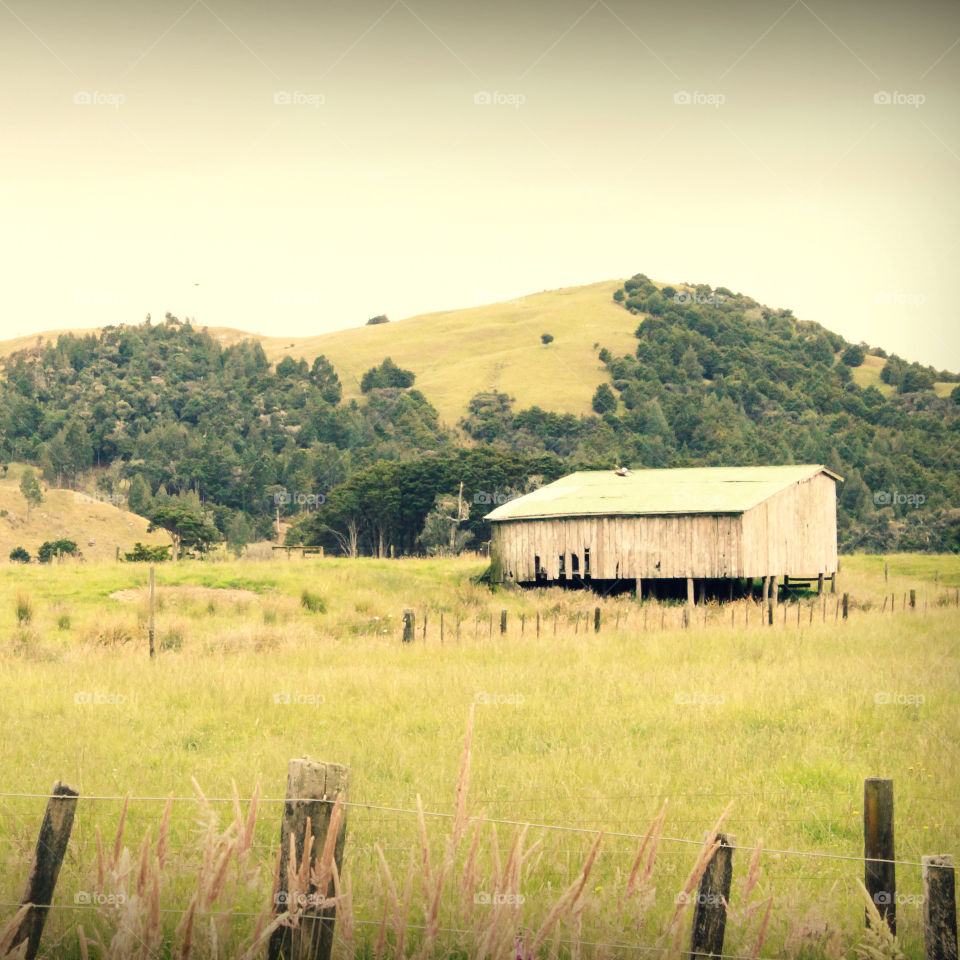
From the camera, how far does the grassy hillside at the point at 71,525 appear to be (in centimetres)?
7194

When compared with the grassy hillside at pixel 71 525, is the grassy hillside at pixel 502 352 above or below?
above

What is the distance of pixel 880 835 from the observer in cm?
548

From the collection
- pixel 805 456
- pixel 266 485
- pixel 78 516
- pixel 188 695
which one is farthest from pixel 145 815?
pixel 805 456

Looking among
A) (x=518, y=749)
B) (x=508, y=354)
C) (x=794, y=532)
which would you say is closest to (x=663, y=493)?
(x=794, y=532)

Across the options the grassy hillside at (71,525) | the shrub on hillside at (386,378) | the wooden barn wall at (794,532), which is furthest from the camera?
the shrub on hillside at (386,378)

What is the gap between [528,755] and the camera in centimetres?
1129

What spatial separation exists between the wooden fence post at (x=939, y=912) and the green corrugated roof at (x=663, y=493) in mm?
32800

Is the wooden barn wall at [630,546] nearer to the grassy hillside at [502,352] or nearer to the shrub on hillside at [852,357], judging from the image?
the grassy hillside at [502,352]

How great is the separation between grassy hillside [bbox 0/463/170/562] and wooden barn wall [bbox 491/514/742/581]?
40974 millimetres

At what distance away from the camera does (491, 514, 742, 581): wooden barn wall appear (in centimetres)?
3759

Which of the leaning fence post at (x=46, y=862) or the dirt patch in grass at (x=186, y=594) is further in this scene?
the dirt patch in grass at (x=186, y=594)

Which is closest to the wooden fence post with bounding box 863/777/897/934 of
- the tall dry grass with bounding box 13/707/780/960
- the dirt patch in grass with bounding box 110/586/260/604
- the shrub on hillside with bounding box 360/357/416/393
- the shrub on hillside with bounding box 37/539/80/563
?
the tall dry grass with bounding box 13/707/780/960

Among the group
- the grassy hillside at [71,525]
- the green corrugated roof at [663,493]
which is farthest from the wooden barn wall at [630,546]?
the grassy hillside at [71,525]

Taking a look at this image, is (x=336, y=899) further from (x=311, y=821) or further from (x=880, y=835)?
(x=880, y=835)
